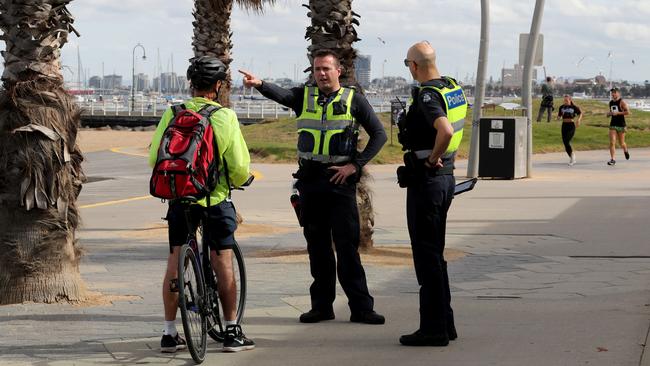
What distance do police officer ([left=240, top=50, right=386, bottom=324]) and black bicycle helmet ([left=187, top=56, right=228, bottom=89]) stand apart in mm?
1003

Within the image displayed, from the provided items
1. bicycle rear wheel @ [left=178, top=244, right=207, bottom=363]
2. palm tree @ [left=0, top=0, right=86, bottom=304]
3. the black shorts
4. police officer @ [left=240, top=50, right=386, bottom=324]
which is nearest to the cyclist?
the black shorts

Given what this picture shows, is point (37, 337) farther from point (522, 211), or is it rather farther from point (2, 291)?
point (522, 211)

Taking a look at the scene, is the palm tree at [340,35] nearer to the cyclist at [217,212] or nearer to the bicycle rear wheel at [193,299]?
the cyclist at [217,212]

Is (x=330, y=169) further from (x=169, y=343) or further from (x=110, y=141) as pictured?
(x=110, y=141)

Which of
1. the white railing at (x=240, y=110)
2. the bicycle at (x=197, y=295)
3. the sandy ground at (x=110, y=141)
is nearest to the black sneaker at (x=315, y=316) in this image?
the bicycle at (x=197, y=295)

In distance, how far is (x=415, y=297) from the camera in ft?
32.3

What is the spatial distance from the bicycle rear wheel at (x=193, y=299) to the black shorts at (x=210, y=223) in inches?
8.4

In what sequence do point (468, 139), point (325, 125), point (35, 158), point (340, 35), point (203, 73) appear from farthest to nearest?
point (468, 139), point (340, 35), point (35, 158), point (325, 125), point (203, 73)

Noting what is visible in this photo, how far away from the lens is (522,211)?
17.7 meters

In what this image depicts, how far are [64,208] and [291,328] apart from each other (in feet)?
6.62

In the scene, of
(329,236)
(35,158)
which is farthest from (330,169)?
(35,158)

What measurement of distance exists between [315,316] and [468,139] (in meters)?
27.0

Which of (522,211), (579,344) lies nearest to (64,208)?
(579,344)

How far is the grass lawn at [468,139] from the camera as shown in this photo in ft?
104
